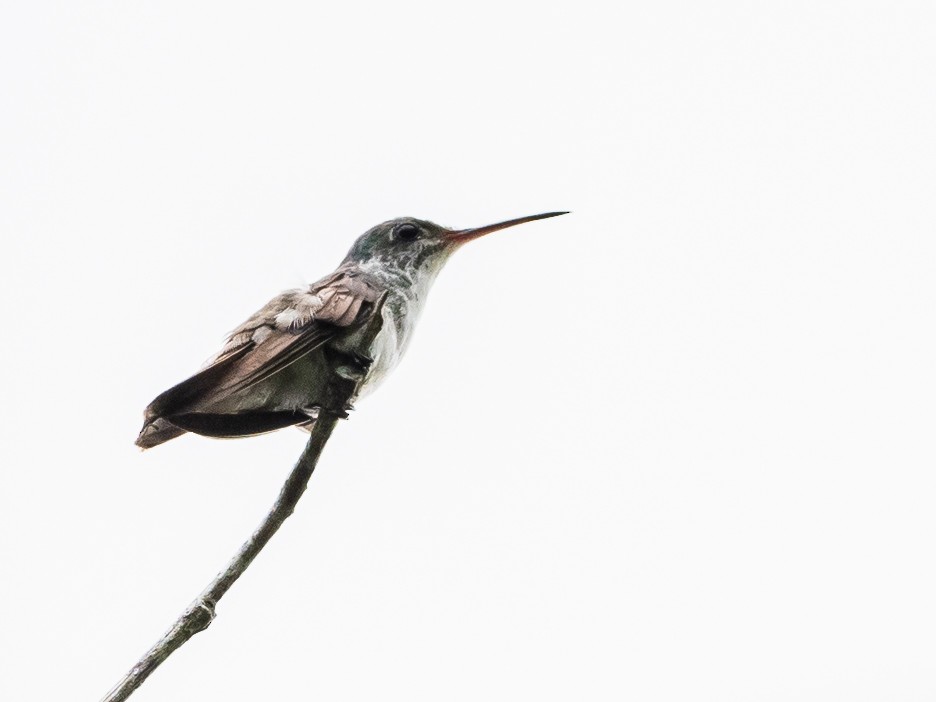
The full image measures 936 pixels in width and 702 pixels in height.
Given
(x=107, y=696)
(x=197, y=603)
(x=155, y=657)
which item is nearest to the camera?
(x=107, y=696)

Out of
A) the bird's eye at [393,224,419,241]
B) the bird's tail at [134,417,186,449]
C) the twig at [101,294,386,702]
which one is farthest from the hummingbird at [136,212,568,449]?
the bird's eye at [393,224,419,241]

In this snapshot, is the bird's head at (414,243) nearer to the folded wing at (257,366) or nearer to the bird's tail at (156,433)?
the folded wing at (257,366)

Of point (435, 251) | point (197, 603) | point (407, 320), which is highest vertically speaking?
point (435, 251)

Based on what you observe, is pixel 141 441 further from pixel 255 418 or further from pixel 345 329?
pixel 345 329

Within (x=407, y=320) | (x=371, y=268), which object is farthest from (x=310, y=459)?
(x=371, y=268)

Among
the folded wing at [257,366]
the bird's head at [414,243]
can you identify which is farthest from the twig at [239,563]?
the bird's head at [414,243]

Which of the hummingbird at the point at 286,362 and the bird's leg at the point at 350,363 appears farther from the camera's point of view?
the bird's leg at the point at 350,363
